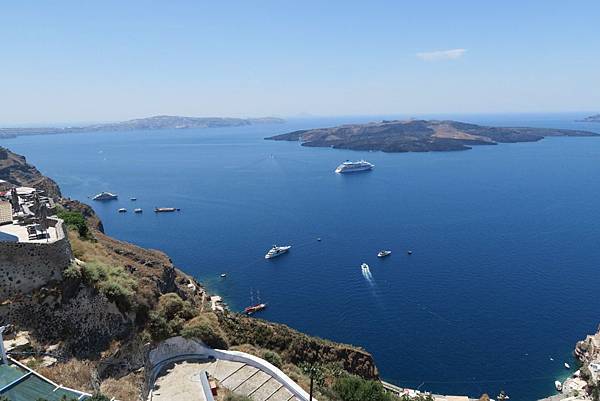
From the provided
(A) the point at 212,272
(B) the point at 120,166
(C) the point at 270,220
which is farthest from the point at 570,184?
(B) the point at 120,166

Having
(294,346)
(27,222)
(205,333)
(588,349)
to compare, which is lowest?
(588,349)

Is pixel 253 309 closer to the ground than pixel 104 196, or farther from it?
closer to the ground

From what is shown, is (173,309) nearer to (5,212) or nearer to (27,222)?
(27,222)

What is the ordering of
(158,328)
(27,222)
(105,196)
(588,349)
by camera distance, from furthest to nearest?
(105,196) < (588,349) < (27,222) < (158,328)

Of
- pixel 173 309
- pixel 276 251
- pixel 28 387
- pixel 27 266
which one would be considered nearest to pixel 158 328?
pixel 173 309

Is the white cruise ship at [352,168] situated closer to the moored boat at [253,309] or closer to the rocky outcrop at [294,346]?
the moored boat at [253,309]

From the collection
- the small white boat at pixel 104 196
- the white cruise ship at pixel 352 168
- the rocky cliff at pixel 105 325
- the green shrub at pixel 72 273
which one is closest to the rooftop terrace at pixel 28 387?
the rocky cliff at pixel 105 325
